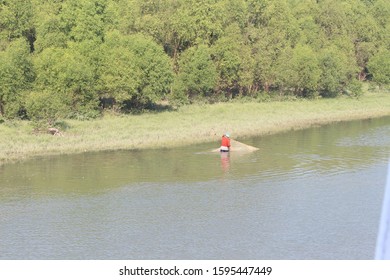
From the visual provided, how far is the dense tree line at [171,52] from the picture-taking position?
54250 millimetres

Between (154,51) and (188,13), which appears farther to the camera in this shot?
(188,13)

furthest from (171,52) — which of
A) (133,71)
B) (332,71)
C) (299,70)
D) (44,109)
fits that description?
(44,109)

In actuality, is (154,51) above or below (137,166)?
above

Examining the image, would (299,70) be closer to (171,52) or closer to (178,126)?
(171,52)

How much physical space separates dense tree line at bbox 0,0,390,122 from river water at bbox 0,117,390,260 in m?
12.5

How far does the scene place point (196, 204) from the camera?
3136 cm

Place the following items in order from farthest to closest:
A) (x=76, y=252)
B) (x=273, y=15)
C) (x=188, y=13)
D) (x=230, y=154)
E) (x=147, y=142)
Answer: (x=273, y=15), (x=188, y=13), (x=147, y=142), (x=230, y=154), (x=76, y=252)

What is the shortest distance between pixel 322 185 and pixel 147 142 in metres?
16.5

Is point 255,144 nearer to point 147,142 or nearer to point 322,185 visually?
point 147,142

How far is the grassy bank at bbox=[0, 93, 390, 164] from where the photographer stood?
45594 mm

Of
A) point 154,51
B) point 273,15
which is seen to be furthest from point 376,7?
point 154,51

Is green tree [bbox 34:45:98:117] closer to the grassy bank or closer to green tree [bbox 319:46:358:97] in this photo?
the grassy bank

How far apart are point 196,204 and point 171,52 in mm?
44073

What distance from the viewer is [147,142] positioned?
159 ft
